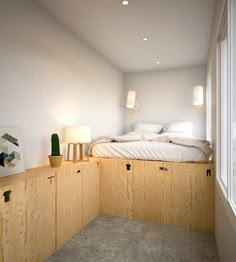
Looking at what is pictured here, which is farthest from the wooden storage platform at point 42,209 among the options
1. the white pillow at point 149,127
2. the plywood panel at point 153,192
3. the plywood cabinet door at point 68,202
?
the white pillow at point 149,127

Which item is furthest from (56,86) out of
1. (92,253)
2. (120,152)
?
(92,253)

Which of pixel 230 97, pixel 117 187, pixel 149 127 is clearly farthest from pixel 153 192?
pixel 149 127

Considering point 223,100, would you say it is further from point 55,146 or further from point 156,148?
point 55,146

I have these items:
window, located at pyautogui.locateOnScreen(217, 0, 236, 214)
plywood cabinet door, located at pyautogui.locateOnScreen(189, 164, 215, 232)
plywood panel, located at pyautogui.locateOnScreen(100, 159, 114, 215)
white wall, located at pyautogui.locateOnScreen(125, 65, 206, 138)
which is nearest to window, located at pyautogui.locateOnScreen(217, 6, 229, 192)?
window, located at pyautogui.locateOnScreen(217, 0, 236, 214)

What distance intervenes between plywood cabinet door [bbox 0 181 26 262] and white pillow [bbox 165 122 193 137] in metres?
3.21

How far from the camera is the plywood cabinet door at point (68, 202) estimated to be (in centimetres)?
204

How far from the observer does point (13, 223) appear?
59.2 inches

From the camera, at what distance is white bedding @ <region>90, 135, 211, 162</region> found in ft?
8.11

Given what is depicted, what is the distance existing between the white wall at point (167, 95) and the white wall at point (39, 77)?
1.76 metres

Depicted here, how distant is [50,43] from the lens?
96.0 inches

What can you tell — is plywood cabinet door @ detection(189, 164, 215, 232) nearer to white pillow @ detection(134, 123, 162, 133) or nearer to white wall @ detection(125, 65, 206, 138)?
white pillow @ detection(134, 123, 162, 133)

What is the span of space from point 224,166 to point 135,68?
318 centimetres

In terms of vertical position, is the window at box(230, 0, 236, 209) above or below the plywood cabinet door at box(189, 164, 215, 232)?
above

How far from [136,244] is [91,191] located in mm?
847
